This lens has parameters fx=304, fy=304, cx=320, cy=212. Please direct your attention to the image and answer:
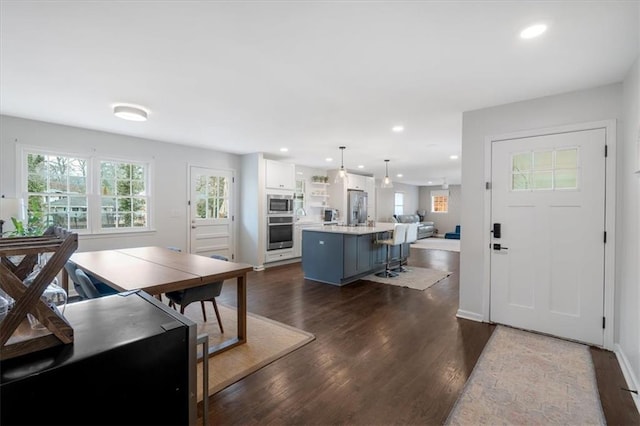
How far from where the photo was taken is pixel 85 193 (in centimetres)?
452

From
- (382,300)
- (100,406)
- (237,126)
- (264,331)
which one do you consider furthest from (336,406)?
(237,126)

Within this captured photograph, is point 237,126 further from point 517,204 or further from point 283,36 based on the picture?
point 517,204

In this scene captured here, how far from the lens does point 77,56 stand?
2.32m

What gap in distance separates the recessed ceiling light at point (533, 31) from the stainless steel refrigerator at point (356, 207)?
21.0 feet

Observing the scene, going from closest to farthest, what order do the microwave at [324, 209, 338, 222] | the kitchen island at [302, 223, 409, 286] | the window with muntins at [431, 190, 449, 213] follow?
the kitchen island at [302, 223, 409, 286], the microwave at [324, 209, 338, 222], the window with muntins at [431, 190, 449, 213]

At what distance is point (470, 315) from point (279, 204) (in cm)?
435

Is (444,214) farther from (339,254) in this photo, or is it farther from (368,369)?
(368,369)

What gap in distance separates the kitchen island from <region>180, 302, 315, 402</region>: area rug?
185 centimetres

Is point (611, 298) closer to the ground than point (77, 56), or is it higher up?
closer to the ground

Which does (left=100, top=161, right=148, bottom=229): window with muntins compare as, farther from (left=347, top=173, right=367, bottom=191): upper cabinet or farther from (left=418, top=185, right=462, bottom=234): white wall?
(left=418, top=185, right=462, bottom=234): white wall

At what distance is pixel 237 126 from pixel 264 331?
2.75 metres

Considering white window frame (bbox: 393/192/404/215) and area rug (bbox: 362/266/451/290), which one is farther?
white window frame (bbox: 393/192/404/215)

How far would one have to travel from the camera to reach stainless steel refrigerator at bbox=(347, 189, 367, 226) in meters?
8.45

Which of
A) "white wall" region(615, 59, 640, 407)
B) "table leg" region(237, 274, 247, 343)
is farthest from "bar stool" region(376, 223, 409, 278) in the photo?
"table leg" region(237, 274, 247, 343)
